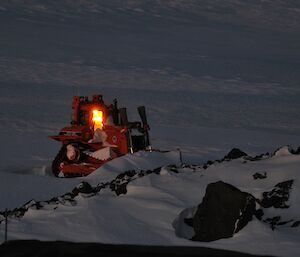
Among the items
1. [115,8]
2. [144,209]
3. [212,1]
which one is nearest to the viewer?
[144,209]

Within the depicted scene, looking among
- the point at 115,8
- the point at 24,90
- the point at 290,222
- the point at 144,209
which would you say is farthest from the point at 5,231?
the point at 115,8

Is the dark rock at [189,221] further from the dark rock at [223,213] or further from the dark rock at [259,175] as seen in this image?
the dark rock at [259,175]

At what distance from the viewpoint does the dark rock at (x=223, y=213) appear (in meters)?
7.21

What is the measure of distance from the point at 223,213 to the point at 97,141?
6.59 meters

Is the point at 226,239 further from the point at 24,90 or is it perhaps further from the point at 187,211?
the point at 24,90

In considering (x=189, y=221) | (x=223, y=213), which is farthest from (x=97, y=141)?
(x=223, y=213)

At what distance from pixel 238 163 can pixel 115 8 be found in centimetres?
5146

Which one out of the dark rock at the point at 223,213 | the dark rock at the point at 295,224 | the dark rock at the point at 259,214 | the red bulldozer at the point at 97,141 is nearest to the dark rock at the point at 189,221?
the dark rock at the point at 223,213

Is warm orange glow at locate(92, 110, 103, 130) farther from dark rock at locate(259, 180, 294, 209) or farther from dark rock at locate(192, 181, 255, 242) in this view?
dark rock at locate(192, 181, 255, 242)

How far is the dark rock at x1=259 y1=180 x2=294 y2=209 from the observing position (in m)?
7.73

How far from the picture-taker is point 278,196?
25.7 ft

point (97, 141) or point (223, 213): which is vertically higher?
point (97, 141)

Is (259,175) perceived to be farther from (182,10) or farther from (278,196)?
(182,10)

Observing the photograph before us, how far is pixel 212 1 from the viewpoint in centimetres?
6425
